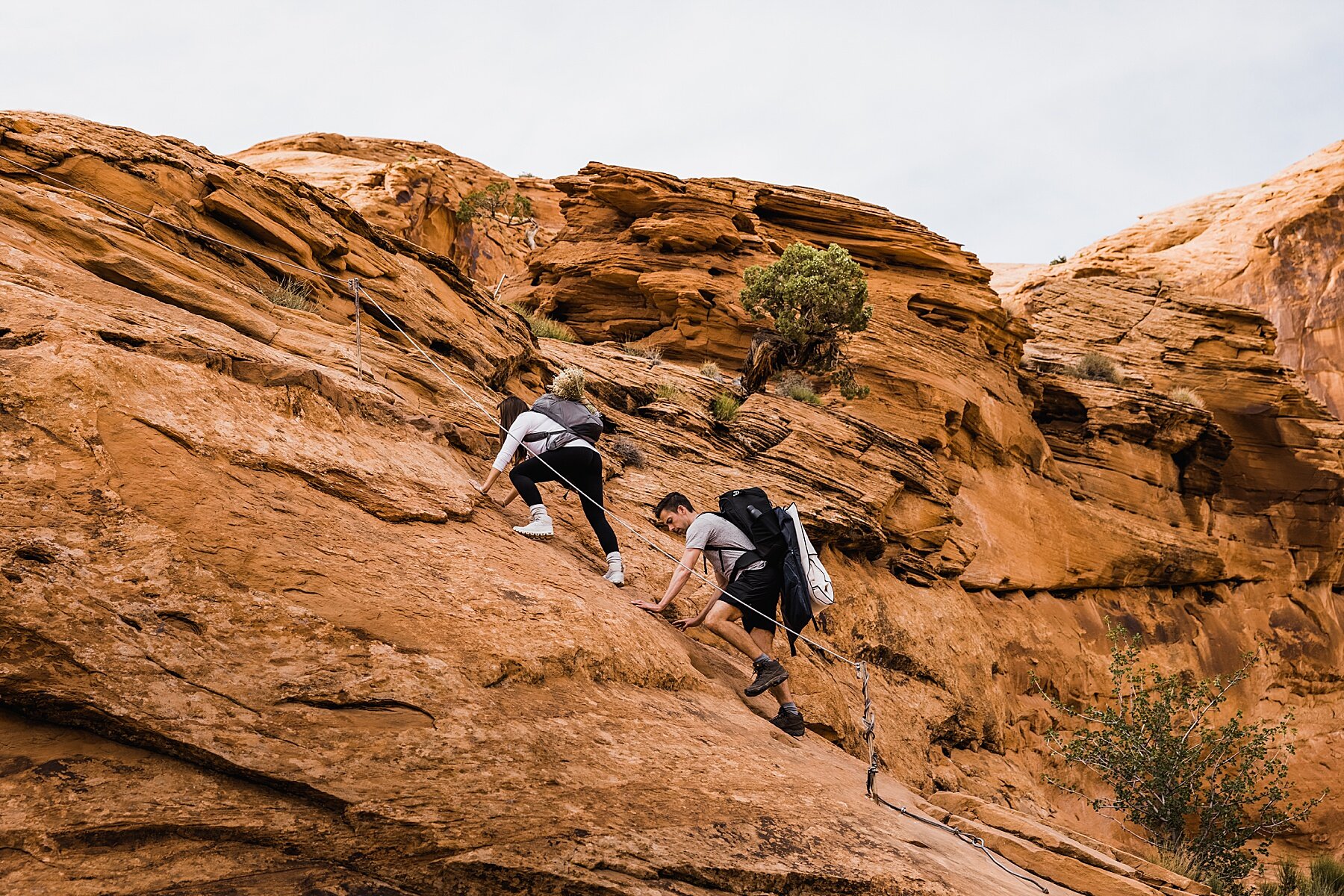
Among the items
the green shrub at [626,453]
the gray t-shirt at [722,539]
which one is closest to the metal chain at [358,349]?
the gray t-shirt at [722,539]

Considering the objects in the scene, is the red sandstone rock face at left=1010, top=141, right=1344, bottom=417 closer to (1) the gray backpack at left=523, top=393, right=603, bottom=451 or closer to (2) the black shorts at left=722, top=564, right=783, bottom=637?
(2) the black shorts at left=722, top=564, right=783, bottom=637

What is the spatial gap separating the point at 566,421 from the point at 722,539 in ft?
5.81

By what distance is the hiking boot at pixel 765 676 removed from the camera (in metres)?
7.34

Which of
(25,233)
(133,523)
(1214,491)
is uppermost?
(1214,491)

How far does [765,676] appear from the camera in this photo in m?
7.40

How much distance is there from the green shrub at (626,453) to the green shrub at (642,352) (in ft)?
15.9

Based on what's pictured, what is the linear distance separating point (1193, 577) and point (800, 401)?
1230 cm

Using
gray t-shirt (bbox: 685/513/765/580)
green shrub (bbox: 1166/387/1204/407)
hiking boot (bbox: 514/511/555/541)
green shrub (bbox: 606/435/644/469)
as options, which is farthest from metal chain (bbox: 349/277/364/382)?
green shrub (bbox: 1166/387/1204/407)

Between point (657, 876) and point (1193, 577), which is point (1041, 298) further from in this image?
point (657, 876)

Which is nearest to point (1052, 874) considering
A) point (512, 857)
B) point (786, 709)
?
point (786, 709)

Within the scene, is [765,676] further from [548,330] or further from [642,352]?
[642,352]

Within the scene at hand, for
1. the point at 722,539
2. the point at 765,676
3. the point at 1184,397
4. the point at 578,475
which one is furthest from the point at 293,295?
the point at 1184,397

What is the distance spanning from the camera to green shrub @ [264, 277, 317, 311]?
9276 mm

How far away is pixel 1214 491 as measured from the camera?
80.7ft
